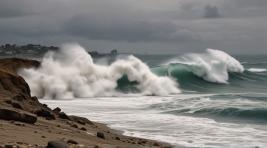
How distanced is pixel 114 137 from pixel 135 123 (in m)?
5.32

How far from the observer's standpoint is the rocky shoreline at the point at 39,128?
41.4 feet

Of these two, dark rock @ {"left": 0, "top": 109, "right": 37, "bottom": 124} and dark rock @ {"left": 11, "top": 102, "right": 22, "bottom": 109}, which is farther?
dark rock @ {"left": 11, "top": 102, "right": 22, "bottom": 109}

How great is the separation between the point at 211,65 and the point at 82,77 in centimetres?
1957

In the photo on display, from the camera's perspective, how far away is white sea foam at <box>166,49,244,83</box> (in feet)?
177

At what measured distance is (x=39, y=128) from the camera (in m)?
15.2

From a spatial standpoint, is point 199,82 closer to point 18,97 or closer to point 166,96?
point 166,96

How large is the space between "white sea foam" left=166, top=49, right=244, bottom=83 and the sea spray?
7.42 meters

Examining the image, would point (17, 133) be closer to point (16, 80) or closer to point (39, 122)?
point (39, 122)

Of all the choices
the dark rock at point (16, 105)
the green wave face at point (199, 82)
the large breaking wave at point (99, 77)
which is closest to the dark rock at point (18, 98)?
the dark rock at point (16, 105)

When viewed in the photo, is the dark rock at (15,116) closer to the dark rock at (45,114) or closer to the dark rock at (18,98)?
the dark rock at (45,114)

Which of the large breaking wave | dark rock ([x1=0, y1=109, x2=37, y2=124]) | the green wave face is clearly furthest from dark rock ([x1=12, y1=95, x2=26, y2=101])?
the green wave face

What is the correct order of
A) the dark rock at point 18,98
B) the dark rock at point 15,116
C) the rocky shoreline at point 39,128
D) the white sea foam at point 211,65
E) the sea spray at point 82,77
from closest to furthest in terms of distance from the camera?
the rocky shoreline at point 39,128 → the dark rock at point 15,116 → the dark rock at point 18,98 → the sea spray at point 82,77 → the white sea foam at point 211,65

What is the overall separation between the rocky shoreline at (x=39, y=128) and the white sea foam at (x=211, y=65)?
33934mm

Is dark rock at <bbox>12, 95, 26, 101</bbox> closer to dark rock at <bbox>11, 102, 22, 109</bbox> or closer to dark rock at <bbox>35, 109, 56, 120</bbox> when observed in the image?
dark rock at <bbox>11, 102, 22, 109</bbox>
